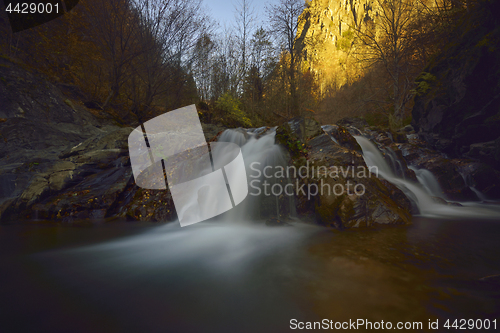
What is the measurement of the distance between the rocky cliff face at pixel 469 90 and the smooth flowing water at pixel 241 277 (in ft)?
19.1

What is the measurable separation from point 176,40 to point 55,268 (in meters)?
13.1

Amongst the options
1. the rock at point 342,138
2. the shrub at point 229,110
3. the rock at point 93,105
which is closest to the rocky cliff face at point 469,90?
the rock at point 342,138

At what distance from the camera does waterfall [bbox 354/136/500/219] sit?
5.42 metres

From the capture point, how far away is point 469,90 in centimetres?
776

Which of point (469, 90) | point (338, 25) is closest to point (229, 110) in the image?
point (469, 90)

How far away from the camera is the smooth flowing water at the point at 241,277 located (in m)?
1.82

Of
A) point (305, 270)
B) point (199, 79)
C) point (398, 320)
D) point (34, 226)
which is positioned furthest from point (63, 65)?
point (398, 320)

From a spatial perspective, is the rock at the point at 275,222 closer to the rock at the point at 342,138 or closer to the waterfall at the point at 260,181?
the waterfall at the point at 260,181

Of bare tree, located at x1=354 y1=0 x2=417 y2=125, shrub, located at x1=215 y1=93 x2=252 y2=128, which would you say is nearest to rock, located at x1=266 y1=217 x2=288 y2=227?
shrub, located at x1=215 y1=93 x2=252 y2=128

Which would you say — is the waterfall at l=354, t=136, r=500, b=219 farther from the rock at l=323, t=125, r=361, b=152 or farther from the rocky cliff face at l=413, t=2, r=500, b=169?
the rocky cliff face at l=413, t=2, r=500, b=169

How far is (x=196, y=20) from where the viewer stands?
1240 cm

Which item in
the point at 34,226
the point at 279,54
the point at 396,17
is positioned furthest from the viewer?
the point at 279,54

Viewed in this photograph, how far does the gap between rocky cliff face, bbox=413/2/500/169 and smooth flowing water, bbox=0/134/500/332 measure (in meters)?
5.83

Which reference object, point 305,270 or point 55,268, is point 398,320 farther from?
point 55,268
